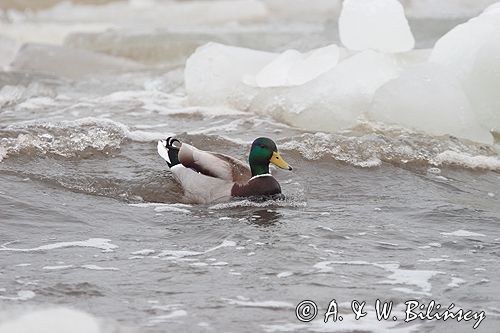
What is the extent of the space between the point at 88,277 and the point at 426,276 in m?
1.98

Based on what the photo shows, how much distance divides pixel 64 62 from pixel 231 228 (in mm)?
9588

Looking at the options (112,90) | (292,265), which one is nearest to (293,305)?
(292,265)

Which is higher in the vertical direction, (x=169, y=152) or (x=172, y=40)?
(x=172, y=40)

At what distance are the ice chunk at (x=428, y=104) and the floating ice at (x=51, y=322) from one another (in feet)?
17.6

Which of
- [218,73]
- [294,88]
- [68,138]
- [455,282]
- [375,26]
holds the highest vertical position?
[375,26]

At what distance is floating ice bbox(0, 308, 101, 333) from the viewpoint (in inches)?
198

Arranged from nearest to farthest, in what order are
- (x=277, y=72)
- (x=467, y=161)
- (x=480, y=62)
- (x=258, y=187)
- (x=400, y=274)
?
(x=400, y=274) → (x=258, y=187) → (x=467, y=161) → (x=480, y=62) → (x=277, y=72)

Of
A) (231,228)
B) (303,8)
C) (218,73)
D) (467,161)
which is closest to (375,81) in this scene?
(467,161)

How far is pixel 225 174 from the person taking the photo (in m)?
8.30

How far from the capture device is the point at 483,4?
19781 mm

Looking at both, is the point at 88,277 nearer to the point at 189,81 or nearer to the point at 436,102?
the point at 436,102

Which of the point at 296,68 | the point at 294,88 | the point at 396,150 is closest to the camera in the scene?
the point at 396,150

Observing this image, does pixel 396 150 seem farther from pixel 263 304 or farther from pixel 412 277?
pixel 263 304

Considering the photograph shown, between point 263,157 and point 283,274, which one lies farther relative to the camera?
point 263,157
